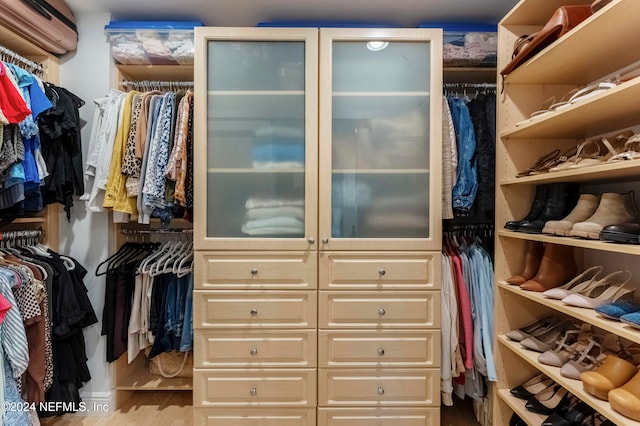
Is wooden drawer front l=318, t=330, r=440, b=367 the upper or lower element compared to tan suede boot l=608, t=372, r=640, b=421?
lower

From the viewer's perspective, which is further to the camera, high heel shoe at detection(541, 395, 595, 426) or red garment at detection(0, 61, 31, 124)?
red garment at detection(0, 61, 31, 124)

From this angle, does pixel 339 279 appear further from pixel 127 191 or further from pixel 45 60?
pixel 45 60

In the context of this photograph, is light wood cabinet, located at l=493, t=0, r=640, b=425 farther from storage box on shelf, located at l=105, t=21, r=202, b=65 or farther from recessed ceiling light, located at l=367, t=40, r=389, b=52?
storage box on shelf, located at l=105, t=21, r=202, b=65

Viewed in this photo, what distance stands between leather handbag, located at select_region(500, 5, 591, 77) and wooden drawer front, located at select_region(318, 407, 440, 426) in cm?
156

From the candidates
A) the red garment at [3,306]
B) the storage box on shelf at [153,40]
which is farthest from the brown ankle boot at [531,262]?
the red garment at [3,306]

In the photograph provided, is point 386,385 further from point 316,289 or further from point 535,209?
point 535,209

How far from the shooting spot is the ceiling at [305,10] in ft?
5.52

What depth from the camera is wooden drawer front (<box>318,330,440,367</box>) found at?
1515 millimetres

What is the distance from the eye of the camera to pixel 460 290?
1568 millimetres

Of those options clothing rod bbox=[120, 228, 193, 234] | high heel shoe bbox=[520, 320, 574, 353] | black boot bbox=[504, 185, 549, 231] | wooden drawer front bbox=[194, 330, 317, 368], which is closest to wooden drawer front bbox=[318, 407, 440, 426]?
wooden drawer front bbox=[194, 330, 317, 368]

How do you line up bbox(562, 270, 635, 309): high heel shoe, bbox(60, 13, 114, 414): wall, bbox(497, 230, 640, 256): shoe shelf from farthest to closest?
1. bbox(60, 13, 114, 414): wall
2. bbox(562, 270, 635, 309): high heel shoe
3. bbox(497, 230, 640, 256): shoe shelf

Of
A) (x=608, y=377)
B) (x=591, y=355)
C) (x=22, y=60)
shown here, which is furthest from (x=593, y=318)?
(x=22, y=60)

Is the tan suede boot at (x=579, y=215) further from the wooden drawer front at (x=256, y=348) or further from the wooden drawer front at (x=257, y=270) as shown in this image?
the wooden drawer front at (x=256, y=348)

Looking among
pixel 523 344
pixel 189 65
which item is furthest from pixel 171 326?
pixel 523 344
